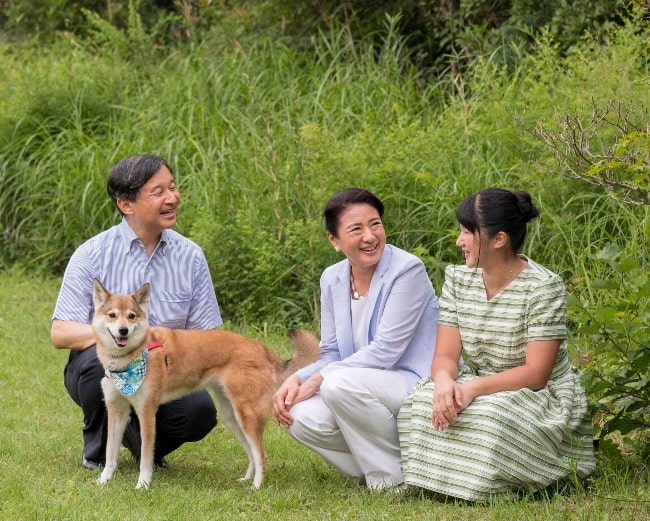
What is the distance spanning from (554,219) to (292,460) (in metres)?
2.63

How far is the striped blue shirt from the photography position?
4922 mm

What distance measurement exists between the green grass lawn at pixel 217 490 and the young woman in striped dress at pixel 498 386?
0.12 meters

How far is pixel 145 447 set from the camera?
4.63 meters

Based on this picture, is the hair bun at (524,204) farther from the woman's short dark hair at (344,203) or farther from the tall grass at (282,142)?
the tall grass at (282,142)

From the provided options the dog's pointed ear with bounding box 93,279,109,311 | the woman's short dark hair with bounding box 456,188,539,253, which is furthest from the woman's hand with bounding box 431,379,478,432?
the dog's pointed ear with bounding box 93,279,109,311

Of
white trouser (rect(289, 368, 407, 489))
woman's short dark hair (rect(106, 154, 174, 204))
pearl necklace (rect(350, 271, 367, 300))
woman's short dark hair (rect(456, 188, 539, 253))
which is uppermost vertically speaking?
woman's short dark hair (rect(106, 154, 174, 204))

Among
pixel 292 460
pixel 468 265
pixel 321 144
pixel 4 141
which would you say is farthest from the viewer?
pixel 4 141

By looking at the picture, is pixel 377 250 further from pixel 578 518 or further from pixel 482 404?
pixel 578 518

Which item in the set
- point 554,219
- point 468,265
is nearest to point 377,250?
point 468,265

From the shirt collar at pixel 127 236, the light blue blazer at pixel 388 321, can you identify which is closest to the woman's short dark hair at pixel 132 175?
the shirt collar at pixel 127 236

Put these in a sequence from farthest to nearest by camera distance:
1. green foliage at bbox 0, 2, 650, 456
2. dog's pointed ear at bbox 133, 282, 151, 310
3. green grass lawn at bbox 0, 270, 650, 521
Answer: green foliage at bbox 0, 2, 650, 456 → dog's pointed ear at bbox 133, 282, 151, 310 → green grass lawn at bbox 0, 270, 650, 521

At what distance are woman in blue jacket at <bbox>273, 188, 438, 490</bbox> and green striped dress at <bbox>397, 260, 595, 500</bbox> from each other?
0.42 feet

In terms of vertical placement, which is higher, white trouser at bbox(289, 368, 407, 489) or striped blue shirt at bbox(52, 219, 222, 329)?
striped blue shirt at bbox(52, 219, 222, 329)

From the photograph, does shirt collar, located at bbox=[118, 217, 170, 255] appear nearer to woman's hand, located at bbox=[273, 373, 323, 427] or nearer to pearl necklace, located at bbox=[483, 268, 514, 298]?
woman's hand, located at bbox=[273, 373, 323, 427]
